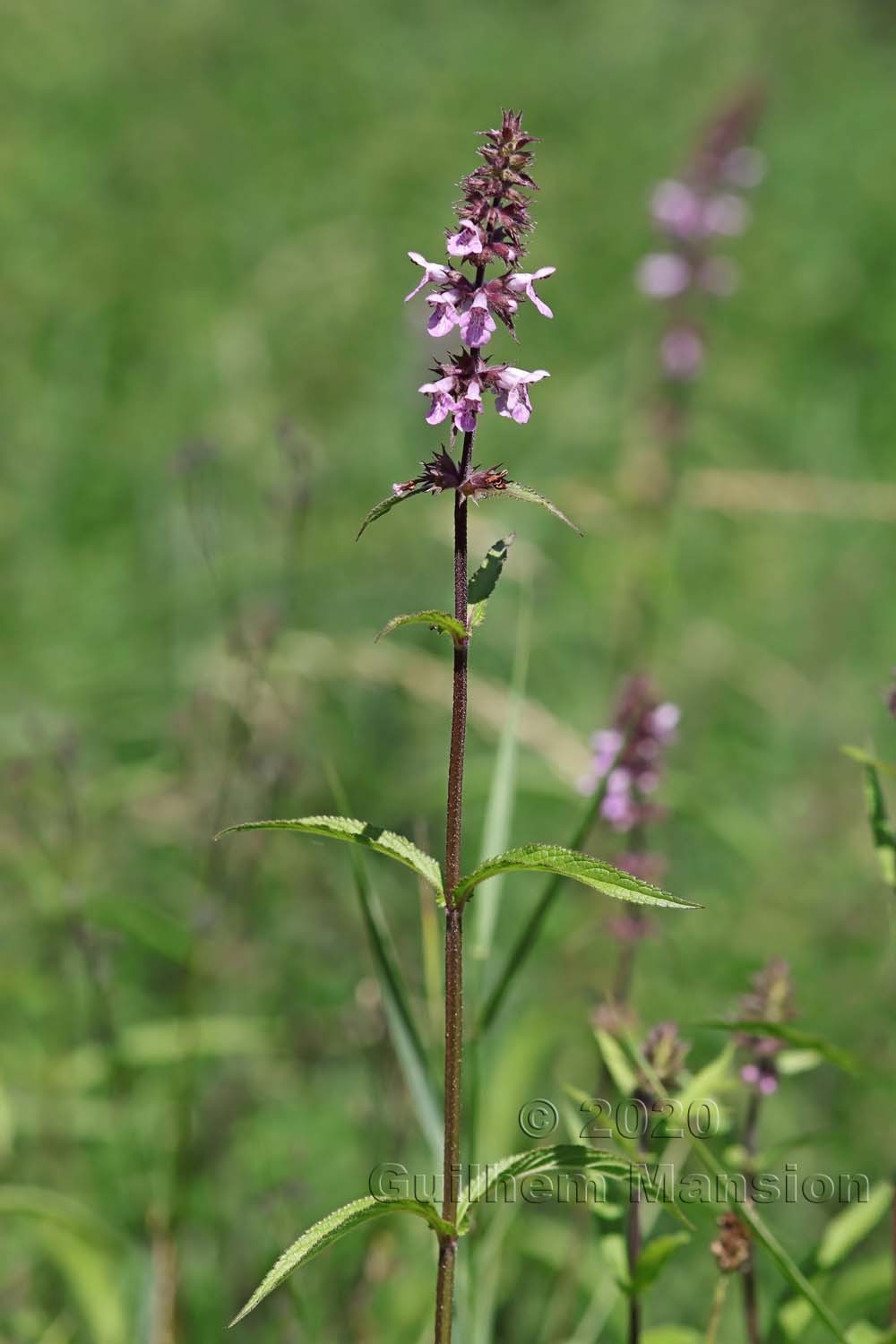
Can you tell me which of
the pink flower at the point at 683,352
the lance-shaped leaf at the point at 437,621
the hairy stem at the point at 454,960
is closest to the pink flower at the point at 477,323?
the hairy stem at the point at 454,960

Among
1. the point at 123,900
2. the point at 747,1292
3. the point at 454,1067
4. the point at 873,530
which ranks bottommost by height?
the point at 747,1292

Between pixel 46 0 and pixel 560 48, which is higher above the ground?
pixel 560 48

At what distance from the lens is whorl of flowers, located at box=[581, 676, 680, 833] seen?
2752 mm

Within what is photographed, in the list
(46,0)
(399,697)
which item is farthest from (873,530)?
(46,0)

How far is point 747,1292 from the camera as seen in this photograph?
2184 mm

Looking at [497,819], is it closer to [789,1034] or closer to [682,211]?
[789,1034]

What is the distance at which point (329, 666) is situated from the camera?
3961mm

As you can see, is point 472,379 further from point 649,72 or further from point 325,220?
point 649,72

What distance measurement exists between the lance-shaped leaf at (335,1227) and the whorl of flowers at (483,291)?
0.87 metres

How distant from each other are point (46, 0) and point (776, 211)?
757 cm

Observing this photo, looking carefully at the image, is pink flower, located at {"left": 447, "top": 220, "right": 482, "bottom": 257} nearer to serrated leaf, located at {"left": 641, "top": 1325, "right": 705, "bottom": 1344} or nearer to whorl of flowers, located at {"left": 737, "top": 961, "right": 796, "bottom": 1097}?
whorl of flowers, located at {"left": 737, "top": 961, "right": 796, "bottom": 1097}

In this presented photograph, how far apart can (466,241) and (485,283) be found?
9 cm

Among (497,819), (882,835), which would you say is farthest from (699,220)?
(882,835)

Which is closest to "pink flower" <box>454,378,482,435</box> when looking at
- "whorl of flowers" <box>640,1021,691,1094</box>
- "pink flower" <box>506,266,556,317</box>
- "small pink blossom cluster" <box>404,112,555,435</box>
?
"small pink blossom cluster" <box>404,112,555,435</box>
